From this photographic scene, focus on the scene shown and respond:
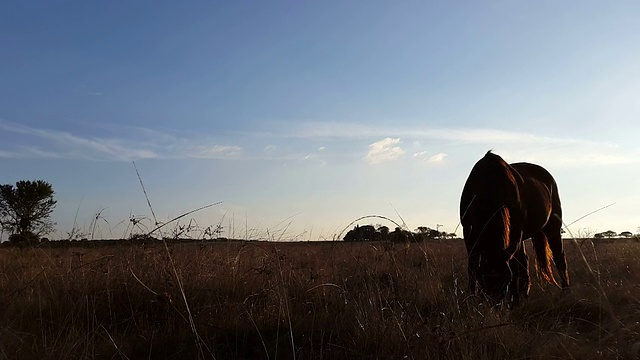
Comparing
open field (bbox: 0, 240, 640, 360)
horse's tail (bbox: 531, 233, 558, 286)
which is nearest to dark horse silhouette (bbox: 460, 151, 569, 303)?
horse's tail (bbox: 531, 233, 558, 286)

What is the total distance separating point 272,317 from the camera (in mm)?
4016

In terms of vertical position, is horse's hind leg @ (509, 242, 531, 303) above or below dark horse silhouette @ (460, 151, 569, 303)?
below

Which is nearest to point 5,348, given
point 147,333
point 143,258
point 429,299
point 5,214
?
point 147,333

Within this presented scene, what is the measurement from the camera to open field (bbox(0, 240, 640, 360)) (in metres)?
2.95

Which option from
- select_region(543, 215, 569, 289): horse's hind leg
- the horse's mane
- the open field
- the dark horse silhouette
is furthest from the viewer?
select_region(543, 215, 569, 289): horse's hind leg

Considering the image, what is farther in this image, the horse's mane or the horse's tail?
the horse's tail

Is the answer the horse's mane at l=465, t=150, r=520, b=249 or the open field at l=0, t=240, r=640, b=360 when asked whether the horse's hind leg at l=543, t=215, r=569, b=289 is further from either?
the horse's mane at l=465, t=150, r=520, b=249

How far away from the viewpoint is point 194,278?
507 centimetres

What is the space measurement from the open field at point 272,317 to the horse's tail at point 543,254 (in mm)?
528

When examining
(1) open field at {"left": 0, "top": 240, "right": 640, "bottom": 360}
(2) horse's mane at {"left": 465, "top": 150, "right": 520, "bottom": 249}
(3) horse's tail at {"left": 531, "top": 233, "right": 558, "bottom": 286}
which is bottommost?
(1) open field at {"left": 0, "top": 240, "right": 640, "bottom": 360}

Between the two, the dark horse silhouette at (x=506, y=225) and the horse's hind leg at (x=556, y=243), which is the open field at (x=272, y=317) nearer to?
the dark horse silhouette at (x=506, y=225)

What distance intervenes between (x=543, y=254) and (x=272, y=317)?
467cm

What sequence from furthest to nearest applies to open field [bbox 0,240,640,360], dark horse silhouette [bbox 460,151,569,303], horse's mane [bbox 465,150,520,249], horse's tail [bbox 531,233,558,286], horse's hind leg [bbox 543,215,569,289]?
horse's hind leg [bbox 543,215,569,289] < horse's tail [bbox 531,233,558,286] < horse's mane [bbox 465,150,520,249] < dark horse silhouette [bbox 460,151,569,303] < open field [bbox 0,240,640,360]

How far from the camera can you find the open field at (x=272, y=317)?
2.95m
